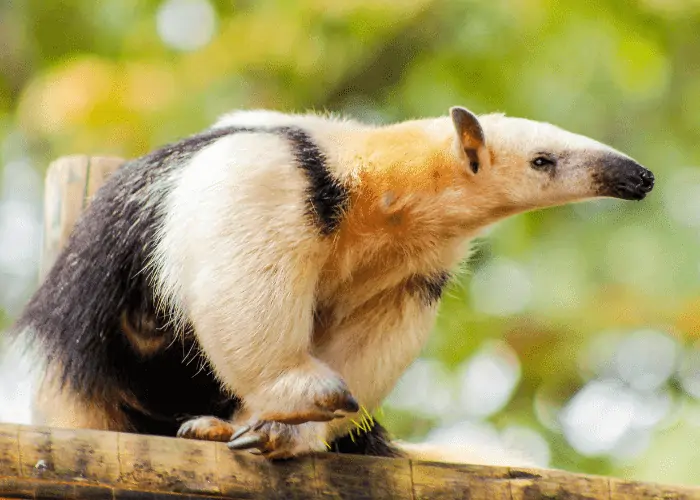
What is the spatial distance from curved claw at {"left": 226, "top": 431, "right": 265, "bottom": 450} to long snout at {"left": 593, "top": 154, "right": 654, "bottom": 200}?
1978mm

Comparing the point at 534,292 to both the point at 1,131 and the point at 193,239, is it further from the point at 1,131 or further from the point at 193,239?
the point at 193,239

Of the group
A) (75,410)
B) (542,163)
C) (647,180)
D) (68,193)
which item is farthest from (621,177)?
(68,193)

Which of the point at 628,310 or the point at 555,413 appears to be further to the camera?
the point at 555,413

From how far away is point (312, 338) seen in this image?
584 cm

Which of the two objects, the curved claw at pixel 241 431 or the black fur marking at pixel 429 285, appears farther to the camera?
the black fur marking at pixel 429 285

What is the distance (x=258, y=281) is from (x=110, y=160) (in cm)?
206

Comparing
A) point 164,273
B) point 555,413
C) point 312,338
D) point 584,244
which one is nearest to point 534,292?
point 584,244

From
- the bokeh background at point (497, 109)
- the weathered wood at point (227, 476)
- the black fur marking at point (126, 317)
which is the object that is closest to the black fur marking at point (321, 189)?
the black fur marking at point (126, 317)

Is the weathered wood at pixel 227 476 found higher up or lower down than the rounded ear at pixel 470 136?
lower down

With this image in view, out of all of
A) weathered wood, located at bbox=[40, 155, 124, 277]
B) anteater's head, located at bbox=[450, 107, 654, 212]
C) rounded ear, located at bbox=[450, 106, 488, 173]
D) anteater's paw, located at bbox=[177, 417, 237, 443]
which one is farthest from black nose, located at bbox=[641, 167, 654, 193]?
weathered wood, located at bbox=[40, 155, 124, 277]

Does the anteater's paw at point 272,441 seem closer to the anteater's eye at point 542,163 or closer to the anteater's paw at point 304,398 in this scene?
the anteater's paw at point 304,398

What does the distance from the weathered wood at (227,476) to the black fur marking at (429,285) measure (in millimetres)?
1381

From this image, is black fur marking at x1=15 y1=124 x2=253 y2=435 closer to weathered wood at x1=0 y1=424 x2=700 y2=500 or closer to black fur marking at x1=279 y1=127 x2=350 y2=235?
black fur marking at x1=279 y1=127 x2=350 y2=235

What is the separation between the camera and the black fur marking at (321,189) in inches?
205
